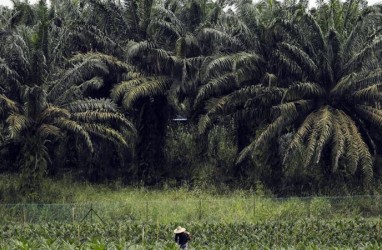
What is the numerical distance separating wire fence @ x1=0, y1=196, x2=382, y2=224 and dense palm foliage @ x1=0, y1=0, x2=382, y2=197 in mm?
1401

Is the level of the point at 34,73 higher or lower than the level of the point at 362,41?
lower

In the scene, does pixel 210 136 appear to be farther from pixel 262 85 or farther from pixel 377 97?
pixel 377 97

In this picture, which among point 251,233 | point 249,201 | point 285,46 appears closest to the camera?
point 251,233

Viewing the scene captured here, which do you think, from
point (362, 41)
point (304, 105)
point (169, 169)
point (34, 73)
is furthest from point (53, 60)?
point (362, 41)

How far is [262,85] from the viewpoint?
29312 millimetres

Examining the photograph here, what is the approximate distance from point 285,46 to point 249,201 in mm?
6213

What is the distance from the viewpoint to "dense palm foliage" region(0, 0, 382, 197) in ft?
88.4

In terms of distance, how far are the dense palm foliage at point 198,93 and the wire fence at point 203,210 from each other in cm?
140

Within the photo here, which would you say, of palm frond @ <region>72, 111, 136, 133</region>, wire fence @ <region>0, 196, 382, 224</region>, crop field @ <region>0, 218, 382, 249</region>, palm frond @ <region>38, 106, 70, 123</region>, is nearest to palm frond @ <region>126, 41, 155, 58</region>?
palm frond @ <region>72, 111, 136, 133</region>

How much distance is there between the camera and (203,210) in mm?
25766

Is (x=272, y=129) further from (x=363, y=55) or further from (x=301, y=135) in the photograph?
(x=363, y=55)

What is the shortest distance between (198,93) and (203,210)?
5703mm

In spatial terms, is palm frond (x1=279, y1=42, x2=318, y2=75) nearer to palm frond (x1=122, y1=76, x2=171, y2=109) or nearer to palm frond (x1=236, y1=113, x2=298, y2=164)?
palm frond (x1=236, y1=113, x2=298, y2=164)

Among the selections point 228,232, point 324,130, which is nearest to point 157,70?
point 324,130
